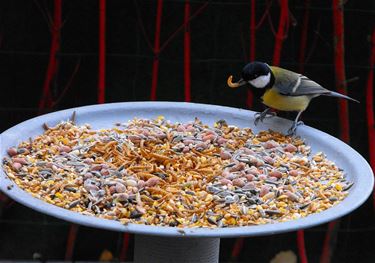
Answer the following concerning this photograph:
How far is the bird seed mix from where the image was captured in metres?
1.97

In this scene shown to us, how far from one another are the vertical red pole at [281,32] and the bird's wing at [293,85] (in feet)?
1.00

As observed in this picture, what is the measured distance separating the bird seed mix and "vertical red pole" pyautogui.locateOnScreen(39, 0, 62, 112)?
2.99 feet

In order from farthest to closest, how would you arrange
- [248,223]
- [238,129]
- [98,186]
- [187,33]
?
[187,33] < [238,129] < [98,186] < [248,223]

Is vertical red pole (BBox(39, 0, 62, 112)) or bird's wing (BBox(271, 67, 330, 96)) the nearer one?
bird's wing (BBox(271, 67, 330, 96))

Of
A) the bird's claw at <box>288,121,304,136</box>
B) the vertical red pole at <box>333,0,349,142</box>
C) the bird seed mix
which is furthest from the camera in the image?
the vertical red pole at <box>333,0,349,142</box>

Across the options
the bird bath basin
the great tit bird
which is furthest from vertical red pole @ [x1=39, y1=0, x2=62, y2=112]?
the great tit bird

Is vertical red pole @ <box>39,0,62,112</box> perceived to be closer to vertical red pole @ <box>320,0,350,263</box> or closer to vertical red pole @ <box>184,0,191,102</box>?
vertical red pole @ <box>184,0,191,102</box>

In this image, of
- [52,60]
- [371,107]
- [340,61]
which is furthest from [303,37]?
[52,60]

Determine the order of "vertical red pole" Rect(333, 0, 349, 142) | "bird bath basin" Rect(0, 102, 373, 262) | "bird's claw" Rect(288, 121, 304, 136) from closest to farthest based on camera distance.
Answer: "bird bath basin" Rect(0, 102, 373, 262) → "bird's claw" Rect(288, 121, 304, 136) → "vertical red pole" Rect(333, 0, 349, 142)

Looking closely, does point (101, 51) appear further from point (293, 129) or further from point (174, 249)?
point (174, 249)

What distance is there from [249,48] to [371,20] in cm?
57

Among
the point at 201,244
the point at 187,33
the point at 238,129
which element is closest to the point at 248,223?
the point at 201,244

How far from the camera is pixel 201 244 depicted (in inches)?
84.2

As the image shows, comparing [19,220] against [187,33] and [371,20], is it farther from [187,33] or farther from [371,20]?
[371,20]
